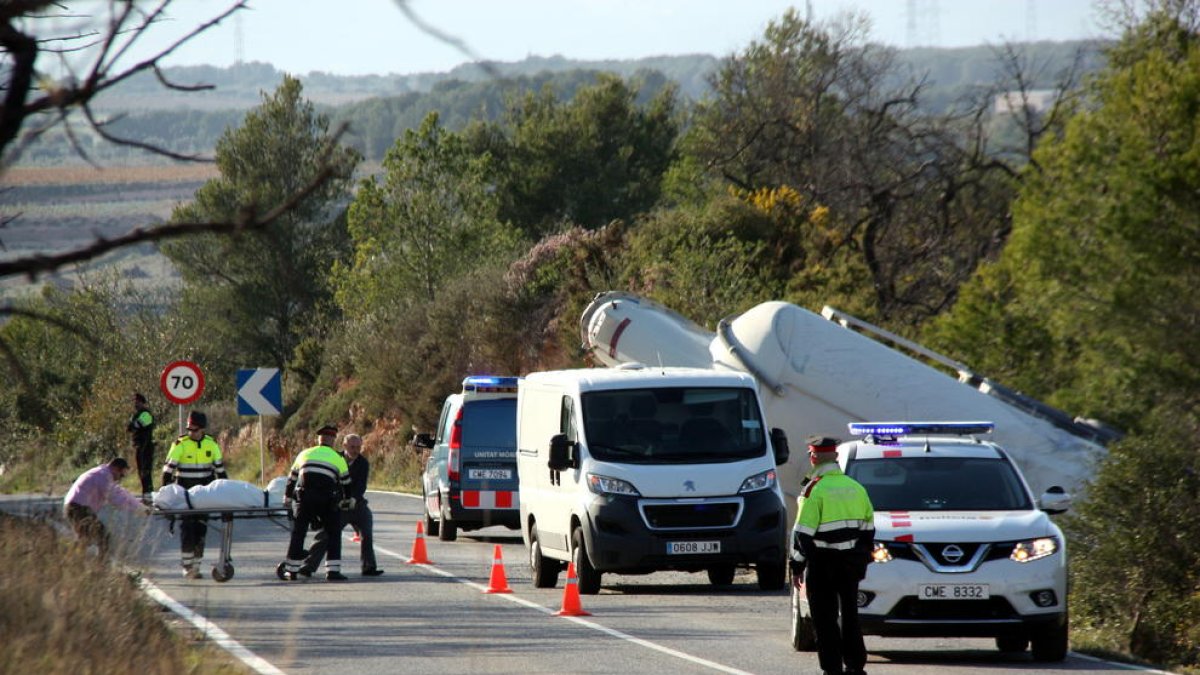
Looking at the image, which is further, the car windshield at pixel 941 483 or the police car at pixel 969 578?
the car windshield at pixel 941 483

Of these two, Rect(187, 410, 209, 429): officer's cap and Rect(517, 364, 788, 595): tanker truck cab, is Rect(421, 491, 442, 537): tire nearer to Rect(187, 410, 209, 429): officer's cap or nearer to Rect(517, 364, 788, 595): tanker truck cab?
Rect(187, 410, 209, 429): officer's cap

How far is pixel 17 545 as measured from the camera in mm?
13312

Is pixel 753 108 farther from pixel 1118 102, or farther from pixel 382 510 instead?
pixel 382 510

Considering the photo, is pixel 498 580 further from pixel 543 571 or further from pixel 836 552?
pixel 836 552

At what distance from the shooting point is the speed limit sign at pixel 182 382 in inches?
1185

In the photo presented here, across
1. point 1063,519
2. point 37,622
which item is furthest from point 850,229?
point 37,622

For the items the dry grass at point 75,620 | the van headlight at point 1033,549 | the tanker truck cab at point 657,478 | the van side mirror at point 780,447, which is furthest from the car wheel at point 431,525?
the van headlight at point 1033,549

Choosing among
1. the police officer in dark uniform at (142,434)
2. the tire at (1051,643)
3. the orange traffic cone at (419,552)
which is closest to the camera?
the tire at (1051,643)

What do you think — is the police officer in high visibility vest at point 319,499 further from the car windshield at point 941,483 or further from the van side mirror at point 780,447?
the car windshield at point 941,483

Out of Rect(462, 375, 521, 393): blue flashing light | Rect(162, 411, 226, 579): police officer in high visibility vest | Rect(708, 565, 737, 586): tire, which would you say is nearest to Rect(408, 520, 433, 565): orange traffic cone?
Rect(162, 411, 226, 579): police officer in high visibility vest

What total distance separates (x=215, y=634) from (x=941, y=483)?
6029mm

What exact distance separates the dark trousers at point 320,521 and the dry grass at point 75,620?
177 inches

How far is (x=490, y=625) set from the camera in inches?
598

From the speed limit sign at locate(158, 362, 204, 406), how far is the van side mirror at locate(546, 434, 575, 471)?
13.6 m
